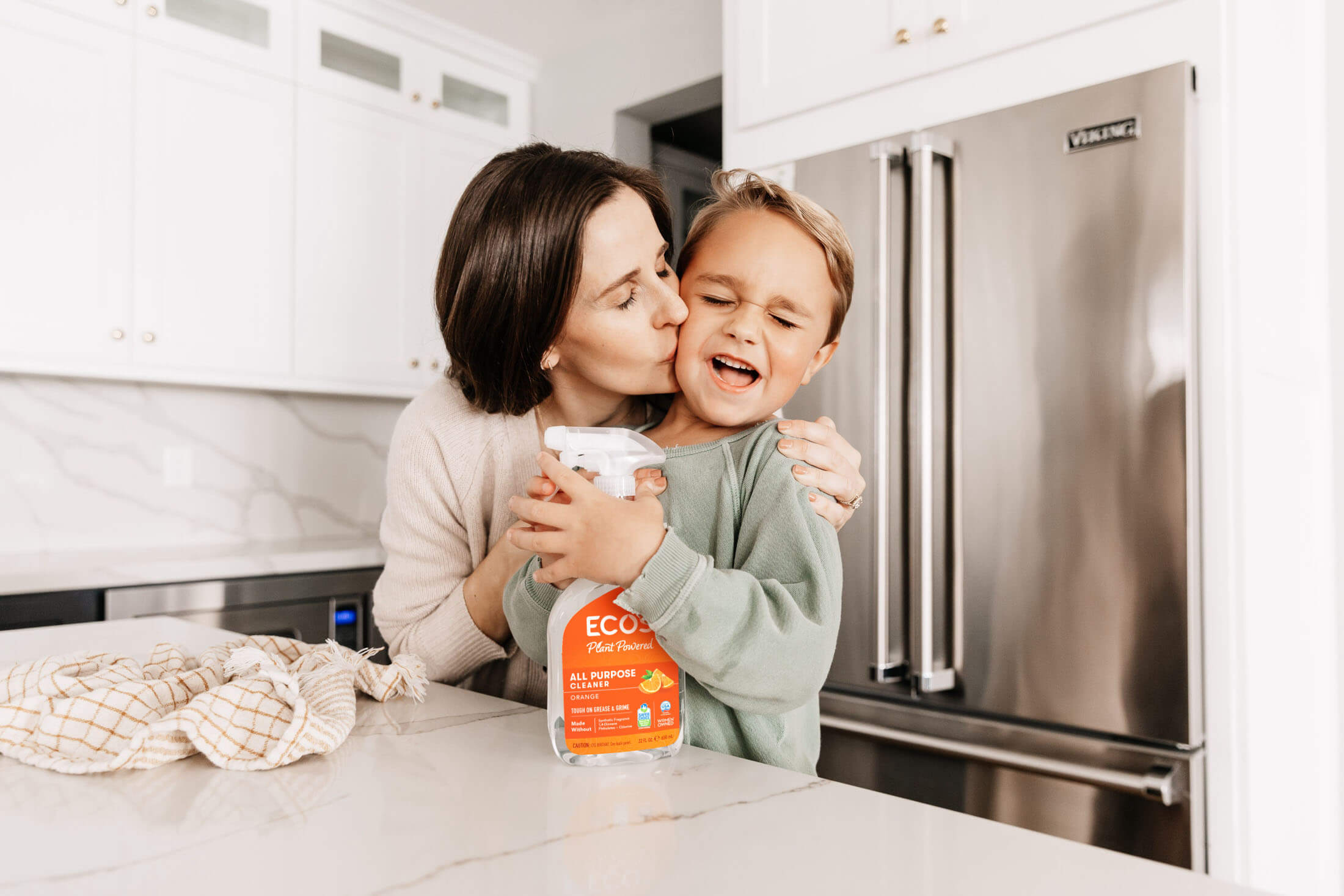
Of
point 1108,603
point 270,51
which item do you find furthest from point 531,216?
point 270,51

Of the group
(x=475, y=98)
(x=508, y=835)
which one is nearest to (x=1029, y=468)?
(x=508, y=835)

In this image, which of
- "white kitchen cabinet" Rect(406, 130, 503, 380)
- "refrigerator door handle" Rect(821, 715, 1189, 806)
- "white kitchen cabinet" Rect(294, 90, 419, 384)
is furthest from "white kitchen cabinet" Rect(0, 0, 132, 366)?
"refrigerator door handle" Rect(821, 715, 1189, 806)

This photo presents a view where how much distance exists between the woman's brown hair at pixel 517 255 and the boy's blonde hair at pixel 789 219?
100mm

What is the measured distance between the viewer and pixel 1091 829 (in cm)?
141

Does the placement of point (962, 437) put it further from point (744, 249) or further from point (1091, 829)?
point (744, 249)

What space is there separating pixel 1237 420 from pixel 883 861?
3.91ft

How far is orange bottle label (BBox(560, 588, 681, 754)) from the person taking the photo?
0.59m

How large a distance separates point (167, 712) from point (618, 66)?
286cm

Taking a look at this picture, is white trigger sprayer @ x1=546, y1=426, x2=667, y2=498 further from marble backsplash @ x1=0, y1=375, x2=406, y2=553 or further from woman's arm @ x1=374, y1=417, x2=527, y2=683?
marble backsplash @ x1=0, y1=375, x2=406, y2=553

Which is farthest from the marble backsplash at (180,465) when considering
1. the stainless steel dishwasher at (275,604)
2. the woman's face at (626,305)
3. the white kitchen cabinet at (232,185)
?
the woman's face at (626,305)

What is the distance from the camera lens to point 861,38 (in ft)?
5.84

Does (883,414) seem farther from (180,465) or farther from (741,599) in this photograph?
(180,465)

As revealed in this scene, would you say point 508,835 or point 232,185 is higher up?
point 232,185

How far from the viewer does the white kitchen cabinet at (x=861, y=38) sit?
1.54m
